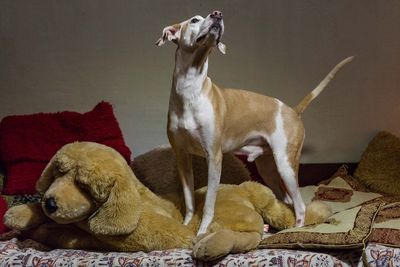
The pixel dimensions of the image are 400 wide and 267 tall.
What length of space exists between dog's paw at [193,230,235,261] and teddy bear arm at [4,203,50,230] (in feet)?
1.72

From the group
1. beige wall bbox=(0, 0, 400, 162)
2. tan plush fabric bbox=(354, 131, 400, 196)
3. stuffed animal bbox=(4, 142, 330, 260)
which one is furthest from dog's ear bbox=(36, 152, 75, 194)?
tan plush fabric bbox=(354, 131, 400, 196)

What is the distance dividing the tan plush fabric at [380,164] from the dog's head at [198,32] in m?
1.22

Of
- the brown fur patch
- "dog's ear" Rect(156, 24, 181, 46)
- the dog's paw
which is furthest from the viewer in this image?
the brown fur patch

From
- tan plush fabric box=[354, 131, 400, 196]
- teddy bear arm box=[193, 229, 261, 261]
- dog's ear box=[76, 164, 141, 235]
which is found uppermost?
dog's ear box=[76, 164, 141, 235]

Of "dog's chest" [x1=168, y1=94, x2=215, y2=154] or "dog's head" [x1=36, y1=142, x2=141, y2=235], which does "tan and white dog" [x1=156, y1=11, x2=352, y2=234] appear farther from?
"dog's head" [x1=36, y1=142, x2=141, y2=235]

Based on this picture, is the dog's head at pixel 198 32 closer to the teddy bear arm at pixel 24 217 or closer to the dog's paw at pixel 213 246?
the dog's paw at pixel 213 246

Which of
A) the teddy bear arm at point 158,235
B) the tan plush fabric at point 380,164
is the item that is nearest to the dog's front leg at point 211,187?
the teddy bear arm at point 158,235

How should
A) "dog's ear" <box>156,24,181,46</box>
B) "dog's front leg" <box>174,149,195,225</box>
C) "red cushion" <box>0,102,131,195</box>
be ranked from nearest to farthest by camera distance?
1. "dog's ear" <box>156,24,181,46</box>
2. "dog's front leg" <box>174,149,195,225</box>
3. "red cushion" <box>0,102,131,195</box>

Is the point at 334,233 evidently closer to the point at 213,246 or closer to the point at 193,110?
the point at 213,246

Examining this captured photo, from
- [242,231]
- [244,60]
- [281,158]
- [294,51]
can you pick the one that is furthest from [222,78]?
[242,231]

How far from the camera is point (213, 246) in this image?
4.71 ft

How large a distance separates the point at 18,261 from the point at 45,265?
8 cm

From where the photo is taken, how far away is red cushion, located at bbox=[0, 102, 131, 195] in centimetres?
203

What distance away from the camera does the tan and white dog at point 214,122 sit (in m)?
1.61
